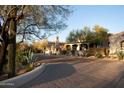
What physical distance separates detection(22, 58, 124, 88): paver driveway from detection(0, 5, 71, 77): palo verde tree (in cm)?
136

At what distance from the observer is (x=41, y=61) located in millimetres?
11648

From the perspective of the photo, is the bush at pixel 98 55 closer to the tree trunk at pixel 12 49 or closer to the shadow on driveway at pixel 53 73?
the shadow on driveway at pixel 53 73

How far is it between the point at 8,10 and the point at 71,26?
2.31 m

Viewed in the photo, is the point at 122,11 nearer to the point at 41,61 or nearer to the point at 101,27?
the point at 101,27

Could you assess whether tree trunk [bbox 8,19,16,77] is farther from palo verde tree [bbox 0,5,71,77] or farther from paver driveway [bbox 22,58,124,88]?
paver driveway [bbox 22,58,124,88]

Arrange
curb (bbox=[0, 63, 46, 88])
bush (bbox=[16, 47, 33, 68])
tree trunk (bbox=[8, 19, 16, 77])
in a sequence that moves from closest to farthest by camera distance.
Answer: curb (bbox=[0, 63, 46, 88]) < tree trunk (bbox=[8, 19, 16, 77]) < bush (bbox=[16, 47, 33, 68])

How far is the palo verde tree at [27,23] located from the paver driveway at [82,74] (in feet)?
4.45

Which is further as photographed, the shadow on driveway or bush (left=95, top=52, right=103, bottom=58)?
bush (left=95, top=52, right=103, bottom=58)

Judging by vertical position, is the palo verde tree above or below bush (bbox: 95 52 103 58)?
above

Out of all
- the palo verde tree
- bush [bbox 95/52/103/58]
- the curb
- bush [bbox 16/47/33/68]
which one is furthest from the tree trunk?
bush [bbox 95/52/103/58]

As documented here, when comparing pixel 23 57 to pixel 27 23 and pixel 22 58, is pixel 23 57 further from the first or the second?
pixel 27 23

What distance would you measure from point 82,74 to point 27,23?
9.80 feet

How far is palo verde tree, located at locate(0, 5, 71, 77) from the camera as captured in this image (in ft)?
36.3
